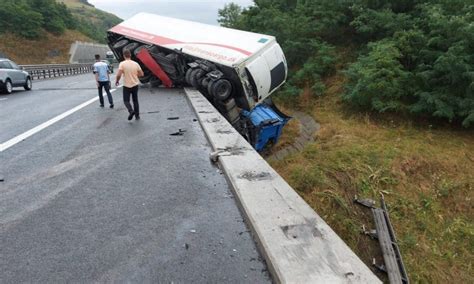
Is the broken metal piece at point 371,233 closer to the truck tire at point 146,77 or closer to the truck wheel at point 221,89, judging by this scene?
the truck wheel at point 221,89

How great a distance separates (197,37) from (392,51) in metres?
7.41

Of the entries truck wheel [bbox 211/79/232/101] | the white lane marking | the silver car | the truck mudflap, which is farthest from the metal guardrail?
the truck mudflap

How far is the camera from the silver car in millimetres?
16812

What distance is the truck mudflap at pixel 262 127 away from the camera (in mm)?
12675

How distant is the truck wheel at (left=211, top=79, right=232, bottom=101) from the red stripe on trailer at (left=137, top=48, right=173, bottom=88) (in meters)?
4.05

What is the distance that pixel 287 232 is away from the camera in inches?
127

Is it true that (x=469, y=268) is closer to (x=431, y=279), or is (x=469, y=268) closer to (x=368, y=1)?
(x=431, y=279)

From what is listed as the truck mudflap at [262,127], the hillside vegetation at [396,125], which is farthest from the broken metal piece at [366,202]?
the truck mudflap at [262,127]

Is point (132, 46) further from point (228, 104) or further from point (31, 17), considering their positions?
point (31, 17)

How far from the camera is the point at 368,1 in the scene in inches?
726

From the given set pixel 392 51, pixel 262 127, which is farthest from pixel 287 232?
pixel 392 51

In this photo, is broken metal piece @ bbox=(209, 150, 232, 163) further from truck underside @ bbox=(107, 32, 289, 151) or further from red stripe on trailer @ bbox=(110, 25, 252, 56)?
red stripe on trailer @ bbox=(110, 25, 252, 56)

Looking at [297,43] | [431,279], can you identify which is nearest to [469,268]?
[431,279]

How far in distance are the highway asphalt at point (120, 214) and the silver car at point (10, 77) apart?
1144cm
